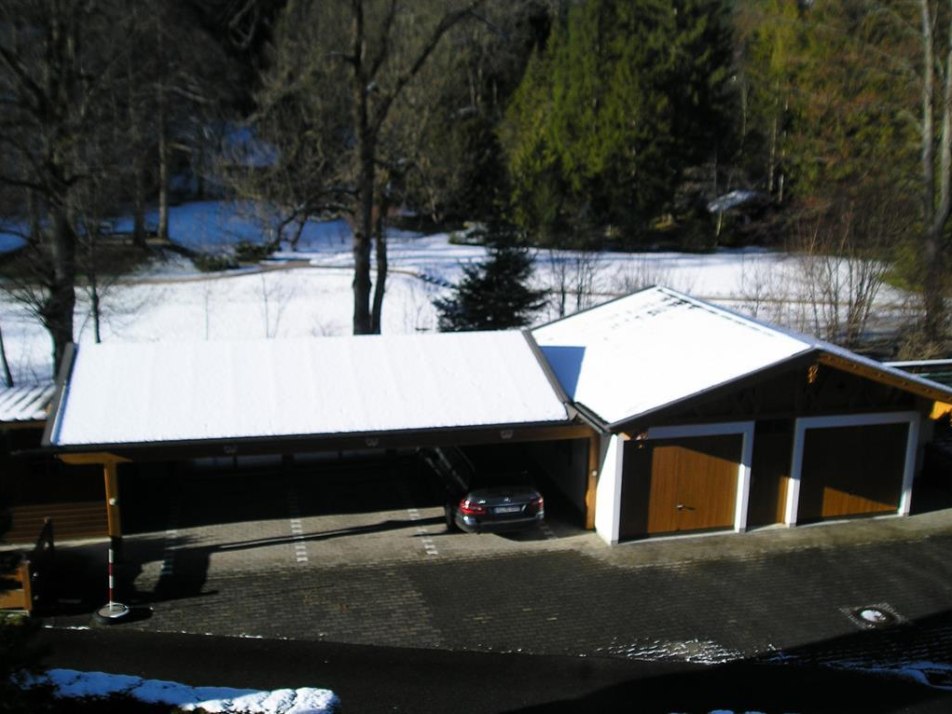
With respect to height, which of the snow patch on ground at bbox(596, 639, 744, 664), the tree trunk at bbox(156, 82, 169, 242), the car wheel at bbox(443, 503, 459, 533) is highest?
the tree trunk at bbox(156, 82, 169, 242)

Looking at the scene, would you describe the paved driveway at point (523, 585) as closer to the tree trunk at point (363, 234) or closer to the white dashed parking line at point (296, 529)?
the white dashed parking line at point (296, 529)

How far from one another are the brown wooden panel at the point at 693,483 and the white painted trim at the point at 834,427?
1.05m

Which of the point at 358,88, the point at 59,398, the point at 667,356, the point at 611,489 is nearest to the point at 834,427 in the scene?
the point at 667,356

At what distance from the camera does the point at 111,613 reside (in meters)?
12.3

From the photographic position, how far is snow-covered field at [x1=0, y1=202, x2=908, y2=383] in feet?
87.7

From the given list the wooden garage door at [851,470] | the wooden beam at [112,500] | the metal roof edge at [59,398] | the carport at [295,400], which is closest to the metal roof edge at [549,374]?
the carport at [295,400]

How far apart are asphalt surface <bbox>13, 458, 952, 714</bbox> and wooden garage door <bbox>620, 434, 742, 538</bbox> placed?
40cm

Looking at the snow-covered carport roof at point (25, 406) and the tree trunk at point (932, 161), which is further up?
the tree trunk at point (932, 161)

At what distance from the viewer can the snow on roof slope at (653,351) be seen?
1476 cm

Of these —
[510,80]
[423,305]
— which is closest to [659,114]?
[510,80]

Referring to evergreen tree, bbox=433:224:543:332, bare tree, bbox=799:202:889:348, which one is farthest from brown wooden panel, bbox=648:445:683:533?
evergreen tree, bbox=433:224:543:332

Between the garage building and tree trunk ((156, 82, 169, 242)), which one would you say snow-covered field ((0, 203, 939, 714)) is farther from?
the garage building

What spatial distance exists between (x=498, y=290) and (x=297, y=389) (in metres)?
11.4

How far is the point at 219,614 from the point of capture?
41.0 feet
